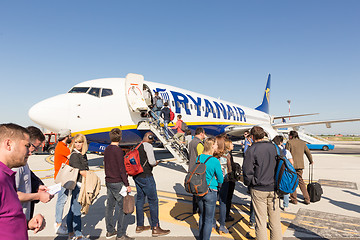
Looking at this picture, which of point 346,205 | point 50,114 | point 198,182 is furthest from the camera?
point 50,114

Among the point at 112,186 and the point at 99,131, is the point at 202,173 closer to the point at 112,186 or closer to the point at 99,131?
the point at 112,186

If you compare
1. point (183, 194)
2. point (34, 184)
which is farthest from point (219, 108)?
point (34, 184)

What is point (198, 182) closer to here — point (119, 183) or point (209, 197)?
point (209, 197)

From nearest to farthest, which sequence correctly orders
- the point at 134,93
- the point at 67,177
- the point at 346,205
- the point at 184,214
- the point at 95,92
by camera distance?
the point at 67,177 < the point at 184,214 < the point at 346,205 < the point at 95,92 < the point at 134,93

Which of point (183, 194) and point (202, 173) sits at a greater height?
point (202, 173)

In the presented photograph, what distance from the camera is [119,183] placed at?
4.08 m

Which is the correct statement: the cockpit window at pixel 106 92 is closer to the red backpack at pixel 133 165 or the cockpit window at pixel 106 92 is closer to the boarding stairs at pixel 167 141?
the boarding stairs at pixel 167 141

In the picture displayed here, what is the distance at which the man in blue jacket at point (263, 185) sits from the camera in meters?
3.47

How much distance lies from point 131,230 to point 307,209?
4415mm

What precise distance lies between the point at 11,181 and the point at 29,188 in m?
1.02

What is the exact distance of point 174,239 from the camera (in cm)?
409

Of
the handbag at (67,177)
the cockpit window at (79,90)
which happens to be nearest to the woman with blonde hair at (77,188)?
the handbag at (67,177)

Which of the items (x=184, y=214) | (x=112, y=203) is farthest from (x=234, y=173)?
(x=112, y=203)

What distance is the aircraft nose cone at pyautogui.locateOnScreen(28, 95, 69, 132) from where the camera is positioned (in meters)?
8.17
